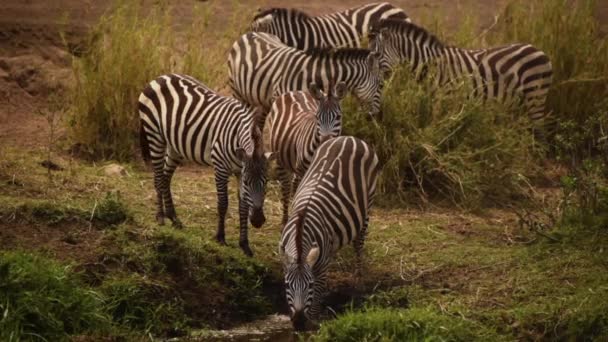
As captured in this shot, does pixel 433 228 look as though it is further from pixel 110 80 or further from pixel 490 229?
pixel 110 80

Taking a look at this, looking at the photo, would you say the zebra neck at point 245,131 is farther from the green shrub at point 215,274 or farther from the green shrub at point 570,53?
the green shrub at point 570,53

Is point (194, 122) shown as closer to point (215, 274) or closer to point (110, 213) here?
point (110, 213)

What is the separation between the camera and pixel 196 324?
9484mm

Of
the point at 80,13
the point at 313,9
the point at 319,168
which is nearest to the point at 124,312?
the point at 319,168

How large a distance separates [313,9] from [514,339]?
8769mm

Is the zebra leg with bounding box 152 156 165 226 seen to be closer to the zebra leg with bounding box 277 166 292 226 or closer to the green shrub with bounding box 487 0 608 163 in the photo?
the zebra leg with bounding box 277 166 292 226

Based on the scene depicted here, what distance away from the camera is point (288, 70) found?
1276cm

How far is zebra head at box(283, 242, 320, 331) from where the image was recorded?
29.0ft

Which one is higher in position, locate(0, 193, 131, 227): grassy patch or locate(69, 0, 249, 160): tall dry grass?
locate(69, 0, 249, 160): tall dry grass

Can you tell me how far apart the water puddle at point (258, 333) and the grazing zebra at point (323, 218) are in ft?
1.10

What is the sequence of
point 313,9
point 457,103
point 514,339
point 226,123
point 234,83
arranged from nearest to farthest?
point 514,339
point 226,123
point 457,103
point 234,83
point 313,9

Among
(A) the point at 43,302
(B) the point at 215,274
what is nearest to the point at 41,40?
(B) the point at 215,274

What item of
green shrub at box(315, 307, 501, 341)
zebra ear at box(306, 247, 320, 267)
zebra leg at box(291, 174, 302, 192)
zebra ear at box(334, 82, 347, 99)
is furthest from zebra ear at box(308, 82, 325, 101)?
green shrub at box(315, 307, 501, 341)

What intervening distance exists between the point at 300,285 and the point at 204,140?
2382mm
